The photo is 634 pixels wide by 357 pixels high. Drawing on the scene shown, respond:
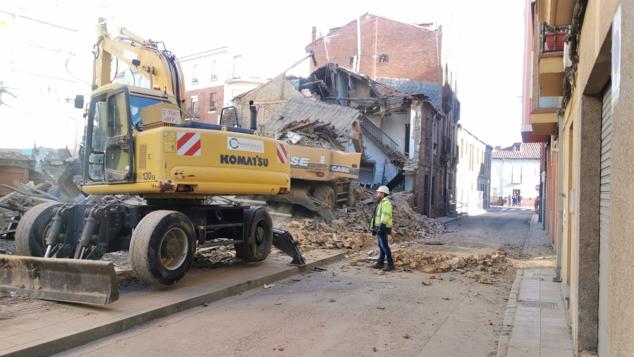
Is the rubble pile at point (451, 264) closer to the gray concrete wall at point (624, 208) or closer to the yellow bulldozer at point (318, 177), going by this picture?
the yellow bulldozer at point (318, 177)

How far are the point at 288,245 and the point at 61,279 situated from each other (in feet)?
15.8

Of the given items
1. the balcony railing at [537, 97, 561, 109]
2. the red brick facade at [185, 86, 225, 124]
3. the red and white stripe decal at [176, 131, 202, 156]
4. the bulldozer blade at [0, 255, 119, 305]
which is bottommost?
the bulldozer blade at [0, 255, 119, 305]

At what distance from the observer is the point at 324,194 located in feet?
60.6

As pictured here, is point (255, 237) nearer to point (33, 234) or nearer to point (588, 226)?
point (33, 234)

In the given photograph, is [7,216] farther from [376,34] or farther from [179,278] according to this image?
[376,34]

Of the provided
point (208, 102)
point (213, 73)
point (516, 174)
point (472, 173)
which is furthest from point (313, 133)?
point (516, 174)

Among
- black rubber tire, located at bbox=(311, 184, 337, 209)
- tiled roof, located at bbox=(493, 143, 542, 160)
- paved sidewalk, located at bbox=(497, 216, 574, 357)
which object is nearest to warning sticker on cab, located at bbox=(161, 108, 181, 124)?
paved sidewalk, located at bbox=(497, 216, 574, 357)

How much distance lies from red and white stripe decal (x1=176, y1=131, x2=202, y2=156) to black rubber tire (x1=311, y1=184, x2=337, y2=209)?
33.5 ft

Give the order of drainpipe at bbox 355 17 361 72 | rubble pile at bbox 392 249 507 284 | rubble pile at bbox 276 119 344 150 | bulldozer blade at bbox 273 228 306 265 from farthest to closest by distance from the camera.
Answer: drainpipe at bbox 355 17 361 72 < rubble pile at bbox 276 119 344 150 < rubble pile at bbox 392 249 507 284 < bulldozer blade at bbox 273 228 306 265

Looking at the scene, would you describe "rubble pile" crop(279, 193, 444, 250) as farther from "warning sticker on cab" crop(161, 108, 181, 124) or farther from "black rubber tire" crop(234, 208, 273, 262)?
"warning sticker on cab" crop(161, 108, 181, 124)

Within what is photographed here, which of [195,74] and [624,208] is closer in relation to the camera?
[624,208]

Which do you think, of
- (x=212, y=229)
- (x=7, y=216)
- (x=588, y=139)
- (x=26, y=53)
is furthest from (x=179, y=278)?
(x=26, y=53)

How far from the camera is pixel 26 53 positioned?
38.8 m

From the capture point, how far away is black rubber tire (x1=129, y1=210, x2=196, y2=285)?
7.39 metres
